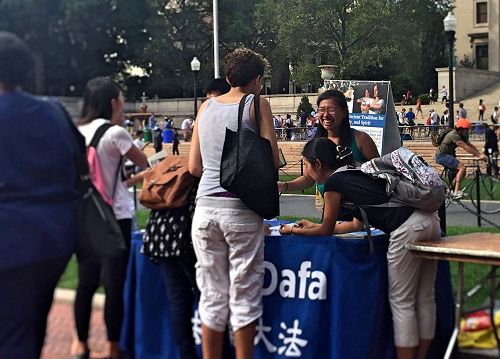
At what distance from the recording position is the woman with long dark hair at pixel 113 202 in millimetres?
4148

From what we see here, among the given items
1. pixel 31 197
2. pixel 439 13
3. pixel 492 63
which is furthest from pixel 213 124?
pixel 492 63

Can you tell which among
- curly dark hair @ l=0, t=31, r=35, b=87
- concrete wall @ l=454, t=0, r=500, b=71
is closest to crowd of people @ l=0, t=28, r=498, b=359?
curly dark hair @ l=0, t=31, r=35, b=87

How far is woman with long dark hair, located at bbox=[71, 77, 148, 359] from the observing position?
4148 millimetres

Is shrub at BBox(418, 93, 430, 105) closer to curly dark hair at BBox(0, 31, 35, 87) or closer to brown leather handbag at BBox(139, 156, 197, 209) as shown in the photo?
brown leather handbag at BBox(139, 156, 197, 209)

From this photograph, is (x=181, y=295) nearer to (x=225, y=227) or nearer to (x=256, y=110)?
(x=225, y=227)

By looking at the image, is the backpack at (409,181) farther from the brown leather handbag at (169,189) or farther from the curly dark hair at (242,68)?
the brown leather handbag at (169,189)

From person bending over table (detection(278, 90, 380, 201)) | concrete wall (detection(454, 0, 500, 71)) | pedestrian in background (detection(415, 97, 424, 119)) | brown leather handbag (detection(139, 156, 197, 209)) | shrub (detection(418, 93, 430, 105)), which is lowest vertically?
brown leather handbag (detection(139, 156, 197, 209))

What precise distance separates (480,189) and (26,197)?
1206 centimetres

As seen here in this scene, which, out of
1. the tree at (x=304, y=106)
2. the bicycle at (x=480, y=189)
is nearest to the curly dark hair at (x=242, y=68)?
the bicycle at (x=480, y=189)

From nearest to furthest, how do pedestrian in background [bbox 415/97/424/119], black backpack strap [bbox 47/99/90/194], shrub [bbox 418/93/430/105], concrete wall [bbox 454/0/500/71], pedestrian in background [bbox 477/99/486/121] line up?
black backpack strap [bbox 47/99/90/194] < pedestrian in background [bbox 415/97/424/119] < pedestrian in background [bbox 477/99/486/121] < shrub [bbox 418/93/430/105] < concrete wall [bbox 454/0/500/71]

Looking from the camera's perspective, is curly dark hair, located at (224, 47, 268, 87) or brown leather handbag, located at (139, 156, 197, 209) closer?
curly dark hair, located at (224, 47, 268, 87)

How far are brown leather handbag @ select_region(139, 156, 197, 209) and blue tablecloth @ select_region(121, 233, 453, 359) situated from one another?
1.76 feet

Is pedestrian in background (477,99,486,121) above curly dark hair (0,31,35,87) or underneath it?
above

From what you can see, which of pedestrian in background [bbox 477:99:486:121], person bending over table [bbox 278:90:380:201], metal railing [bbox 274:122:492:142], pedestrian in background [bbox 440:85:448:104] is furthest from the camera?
pedestrian in background [bbox 440:85:448:104]
